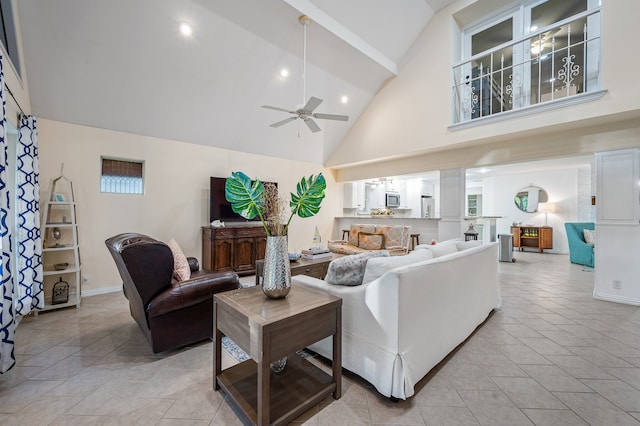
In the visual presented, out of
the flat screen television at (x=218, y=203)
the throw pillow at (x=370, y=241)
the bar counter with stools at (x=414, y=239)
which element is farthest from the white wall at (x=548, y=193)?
the flat screen television at (x=218, y=203)

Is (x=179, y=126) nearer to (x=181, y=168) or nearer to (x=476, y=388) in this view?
(x=181, y=168)

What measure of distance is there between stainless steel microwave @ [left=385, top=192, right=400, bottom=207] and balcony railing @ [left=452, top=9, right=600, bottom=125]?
4.08 metres

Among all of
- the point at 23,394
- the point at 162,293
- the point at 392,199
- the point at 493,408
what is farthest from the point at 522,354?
the point at 392,199

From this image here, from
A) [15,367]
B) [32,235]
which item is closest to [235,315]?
[15,367]

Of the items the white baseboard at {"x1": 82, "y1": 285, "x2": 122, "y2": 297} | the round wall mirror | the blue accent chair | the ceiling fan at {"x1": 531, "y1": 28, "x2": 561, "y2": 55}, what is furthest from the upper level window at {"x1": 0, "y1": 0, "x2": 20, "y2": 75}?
the round wall mirror

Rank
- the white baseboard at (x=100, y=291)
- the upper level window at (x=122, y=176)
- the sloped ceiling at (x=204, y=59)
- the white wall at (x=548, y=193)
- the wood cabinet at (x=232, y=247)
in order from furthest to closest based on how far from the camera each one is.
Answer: the white wall at (x=548, y=193) → the wood cabinet at (x=232, y=247) → the upper level window at (x=122, y=176) → the white baseboard at (x=100, y=291) → the sloped ceiling at (x=204, y=59)

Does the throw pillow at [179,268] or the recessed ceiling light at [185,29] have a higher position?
the recessed ceiling light at [185,29]

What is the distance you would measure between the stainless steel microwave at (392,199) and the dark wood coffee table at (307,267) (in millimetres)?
5276

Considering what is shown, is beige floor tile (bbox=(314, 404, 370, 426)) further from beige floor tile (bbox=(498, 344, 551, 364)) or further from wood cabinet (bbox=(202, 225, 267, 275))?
wood cabinet (bbox=(202, 225, 267, 275))

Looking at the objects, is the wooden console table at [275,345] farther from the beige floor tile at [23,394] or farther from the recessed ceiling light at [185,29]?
the recessed ceiling light at [185,29]

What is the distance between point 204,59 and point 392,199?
21.8 ft

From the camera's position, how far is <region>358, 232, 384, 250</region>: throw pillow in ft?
17.0

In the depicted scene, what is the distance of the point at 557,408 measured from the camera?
1.66 meters

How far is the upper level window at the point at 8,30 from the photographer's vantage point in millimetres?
2727
